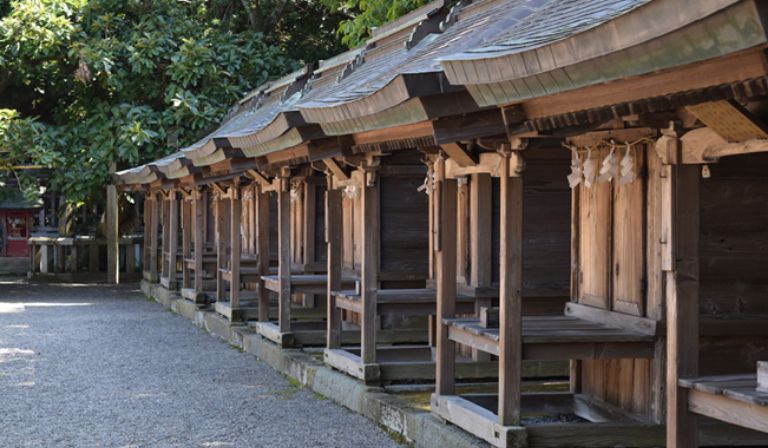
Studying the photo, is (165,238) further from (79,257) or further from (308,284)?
(308,284)

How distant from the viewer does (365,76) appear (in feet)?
33.3

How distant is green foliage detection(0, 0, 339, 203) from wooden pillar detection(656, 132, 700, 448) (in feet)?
60.1

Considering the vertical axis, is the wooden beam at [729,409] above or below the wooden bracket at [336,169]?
below

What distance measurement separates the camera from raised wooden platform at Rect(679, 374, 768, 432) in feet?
15.6

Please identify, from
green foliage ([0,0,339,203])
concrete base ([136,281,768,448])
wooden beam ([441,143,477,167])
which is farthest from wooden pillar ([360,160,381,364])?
green foliage ([0,0,339,203])

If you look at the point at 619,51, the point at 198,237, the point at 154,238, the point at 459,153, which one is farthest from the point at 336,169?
the point at 154,238

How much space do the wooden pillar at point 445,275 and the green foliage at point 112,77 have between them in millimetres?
15303

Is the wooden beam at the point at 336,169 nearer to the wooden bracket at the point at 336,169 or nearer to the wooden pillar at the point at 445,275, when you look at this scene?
the wooden bracket at the point at 336,169

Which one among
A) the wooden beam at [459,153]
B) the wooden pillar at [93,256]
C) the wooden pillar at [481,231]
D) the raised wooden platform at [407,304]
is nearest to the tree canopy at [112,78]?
the wooden pillar at [93,256]

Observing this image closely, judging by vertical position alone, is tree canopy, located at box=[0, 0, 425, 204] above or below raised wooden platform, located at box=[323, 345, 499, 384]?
above

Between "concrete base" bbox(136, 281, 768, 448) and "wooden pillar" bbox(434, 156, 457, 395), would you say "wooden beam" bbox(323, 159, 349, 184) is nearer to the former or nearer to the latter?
"concrete base" bbox(136, 281, 768, 448)

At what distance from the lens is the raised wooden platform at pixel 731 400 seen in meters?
4.77

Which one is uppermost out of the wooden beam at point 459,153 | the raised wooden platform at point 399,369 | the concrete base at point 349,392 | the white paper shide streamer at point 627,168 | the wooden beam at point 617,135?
the wooden beam at point 617,135

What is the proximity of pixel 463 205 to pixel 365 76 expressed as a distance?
1.45 m
